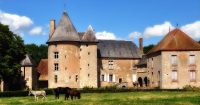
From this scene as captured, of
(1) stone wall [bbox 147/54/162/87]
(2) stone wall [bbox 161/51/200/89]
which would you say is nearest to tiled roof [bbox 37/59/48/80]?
(1) stone wall [bbox 147/54/162/87]

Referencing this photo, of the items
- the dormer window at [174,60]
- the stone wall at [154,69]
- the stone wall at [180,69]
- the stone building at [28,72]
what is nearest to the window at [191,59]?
the stone wall at [180,69]

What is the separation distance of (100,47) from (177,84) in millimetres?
18794

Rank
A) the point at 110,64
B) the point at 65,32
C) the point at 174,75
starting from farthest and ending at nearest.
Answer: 1. the point at 110,64
2. the point at 65,32
3. the point at 174,75

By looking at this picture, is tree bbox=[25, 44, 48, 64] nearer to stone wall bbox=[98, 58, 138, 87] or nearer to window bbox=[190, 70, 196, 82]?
stone wall bbox=[98, 58, 138, 87]

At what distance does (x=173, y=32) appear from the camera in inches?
2576

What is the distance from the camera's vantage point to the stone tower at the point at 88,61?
224 ft

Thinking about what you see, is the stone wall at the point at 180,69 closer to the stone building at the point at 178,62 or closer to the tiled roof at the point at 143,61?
the stone building at the point at 178,62

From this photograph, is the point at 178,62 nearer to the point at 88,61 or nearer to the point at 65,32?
the point at 88,61

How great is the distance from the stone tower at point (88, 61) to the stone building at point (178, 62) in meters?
10.8

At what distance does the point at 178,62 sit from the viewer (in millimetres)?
63781

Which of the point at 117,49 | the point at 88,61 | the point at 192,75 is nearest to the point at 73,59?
the point at 88,61

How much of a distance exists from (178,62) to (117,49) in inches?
647

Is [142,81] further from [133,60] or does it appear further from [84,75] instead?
[84,75]

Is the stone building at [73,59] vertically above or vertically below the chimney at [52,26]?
below
